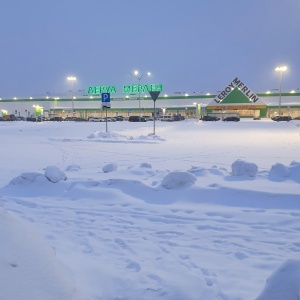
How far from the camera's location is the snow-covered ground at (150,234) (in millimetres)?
3008

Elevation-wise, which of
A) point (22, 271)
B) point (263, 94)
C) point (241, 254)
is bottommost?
point (241, 254)

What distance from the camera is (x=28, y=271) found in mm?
2805

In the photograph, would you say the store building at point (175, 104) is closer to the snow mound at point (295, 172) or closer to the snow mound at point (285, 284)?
the snow mound at point (295, 172)

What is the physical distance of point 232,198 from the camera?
22.1ft

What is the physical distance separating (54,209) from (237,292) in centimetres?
397

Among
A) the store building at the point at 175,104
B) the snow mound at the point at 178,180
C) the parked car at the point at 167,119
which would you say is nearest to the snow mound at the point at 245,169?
the snow mound at the point at 178,180

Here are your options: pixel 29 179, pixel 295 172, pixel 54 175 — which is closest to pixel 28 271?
pixel 54 175

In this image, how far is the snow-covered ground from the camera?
3008mm

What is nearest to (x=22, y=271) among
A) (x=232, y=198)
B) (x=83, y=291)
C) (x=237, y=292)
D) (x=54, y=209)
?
(x=83, y=291)

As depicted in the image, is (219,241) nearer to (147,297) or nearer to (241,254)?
(241,254)

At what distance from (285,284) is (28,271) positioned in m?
2.11

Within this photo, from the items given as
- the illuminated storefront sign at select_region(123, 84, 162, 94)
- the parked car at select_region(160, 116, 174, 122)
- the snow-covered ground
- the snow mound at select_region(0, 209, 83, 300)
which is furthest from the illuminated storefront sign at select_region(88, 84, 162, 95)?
the snow mound at select_region(0, 209, 83, 300)

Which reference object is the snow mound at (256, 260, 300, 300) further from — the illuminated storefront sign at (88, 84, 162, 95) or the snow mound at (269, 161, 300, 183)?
the illuminated storefront sign at (88, 84, 162, 95)

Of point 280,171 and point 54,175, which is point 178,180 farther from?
point 54,175
